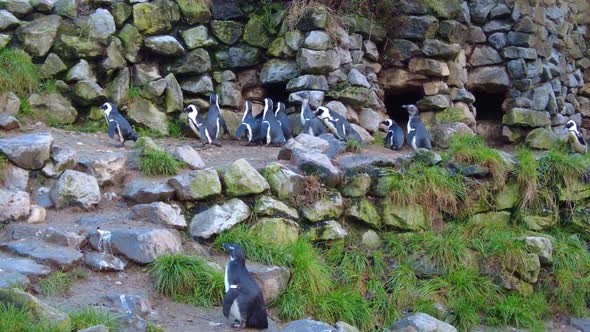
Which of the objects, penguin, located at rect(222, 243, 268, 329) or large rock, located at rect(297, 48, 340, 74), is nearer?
penguin, located at rect(222, 243, 268, 329)

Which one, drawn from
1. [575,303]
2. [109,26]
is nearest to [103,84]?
[109,26]

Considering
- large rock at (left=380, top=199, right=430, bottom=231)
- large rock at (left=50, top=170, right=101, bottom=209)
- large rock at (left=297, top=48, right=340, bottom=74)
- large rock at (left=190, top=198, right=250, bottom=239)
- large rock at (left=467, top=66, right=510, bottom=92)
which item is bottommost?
large rock at (left=380, top=199, right=430, bottom=231)

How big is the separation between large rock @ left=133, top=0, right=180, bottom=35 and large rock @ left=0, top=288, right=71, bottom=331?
19.6 feet

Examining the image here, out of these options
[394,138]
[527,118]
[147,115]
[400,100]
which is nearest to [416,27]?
[400,100]

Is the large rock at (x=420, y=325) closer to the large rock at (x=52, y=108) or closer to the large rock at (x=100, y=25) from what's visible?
the large rock at (x=52, y=108)

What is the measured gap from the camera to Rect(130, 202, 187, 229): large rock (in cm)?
652

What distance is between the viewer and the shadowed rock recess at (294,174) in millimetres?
5879

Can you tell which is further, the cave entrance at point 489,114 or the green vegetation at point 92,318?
the cave entrance at point 489,114

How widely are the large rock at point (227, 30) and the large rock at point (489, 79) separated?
394 centimetres

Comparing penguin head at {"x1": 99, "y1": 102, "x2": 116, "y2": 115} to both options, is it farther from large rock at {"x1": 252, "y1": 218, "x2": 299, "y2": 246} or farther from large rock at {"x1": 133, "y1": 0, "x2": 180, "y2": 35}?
large rock at {"x1": 252, "y1": 218, "x2": 299, "y2": 246}

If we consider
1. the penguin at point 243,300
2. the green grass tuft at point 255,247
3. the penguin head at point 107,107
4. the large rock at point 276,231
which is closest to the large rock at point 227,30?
the penguin head at point 107,107

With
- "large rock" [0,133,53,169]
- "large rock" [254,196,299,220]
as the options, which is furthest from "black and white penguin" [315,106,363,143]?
"large rock" [0,133,53,169]

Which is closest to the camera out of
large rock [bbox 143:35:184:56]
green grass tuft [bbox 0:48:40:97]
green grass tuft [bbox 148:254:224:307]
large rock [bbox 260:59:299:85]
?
green grass tuft [bbox 148:254:224:307]

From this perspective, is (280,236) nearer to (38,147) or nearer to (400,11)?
(38,147)
